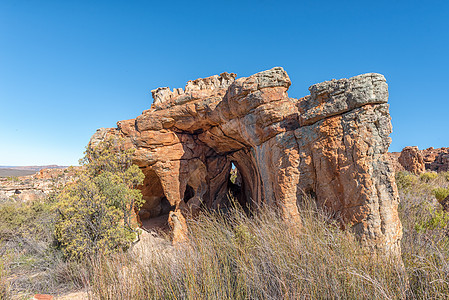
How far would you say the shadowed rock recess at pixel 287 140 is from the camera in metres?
5.09

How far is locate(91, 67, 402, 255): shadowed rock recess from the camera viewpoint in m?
5.09

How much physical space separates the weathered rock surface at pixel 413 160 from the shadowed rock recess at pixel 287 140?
16378 mm

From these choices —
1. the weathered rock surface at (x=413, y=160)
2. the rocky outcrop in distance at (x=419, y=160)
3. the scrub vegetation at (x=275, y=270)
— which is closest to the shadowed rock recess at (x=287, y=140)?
the scrub vegetation at (x=275, y=270)

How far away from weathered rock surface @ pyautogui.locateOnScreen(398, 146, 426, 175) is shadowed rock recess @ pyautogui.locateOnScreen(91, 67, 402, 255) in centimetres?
1638

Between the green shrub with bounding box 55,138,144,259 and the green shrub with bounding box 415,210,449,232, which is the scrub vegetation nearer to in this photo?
the green shrub with bounding box 415,210,449,232

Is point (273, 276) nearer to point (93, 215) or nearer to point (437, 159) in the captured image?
point (93, 215)

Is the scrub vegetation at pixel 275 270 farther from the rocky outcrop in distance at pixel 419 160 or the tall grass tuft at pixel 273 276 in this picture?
the rocky outcrop in distance at pixel 419 160

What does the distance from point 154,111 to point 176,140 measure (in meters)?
1.76

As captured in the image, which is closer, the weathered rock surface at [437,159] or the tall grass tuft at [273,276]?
the tall grass tuft at [273,276]

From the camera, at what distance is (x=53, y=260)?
6898mm

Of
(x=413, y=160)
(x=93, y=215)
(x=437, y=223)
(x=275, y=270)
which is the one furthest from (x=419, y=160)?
(x=93, y=215)

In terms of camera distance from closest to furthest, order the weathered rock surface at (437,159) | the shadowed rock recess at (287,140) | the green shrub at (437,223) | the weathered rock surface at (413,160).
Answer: the green shrub at (437,223), the shadowed rock recess at (287,140), the weathered rock surface at (413,160), the weathered rock surface at (437,159)

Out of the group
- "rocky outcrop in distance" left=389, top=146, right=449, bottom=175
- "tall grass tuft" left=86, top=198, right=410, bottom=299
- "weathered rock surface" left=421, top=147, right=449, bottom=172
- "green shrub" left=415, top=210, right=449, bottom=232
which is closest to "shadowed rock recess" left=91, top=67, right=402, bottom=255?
"green shrub" left=415, top=210, right=449, bottom=232

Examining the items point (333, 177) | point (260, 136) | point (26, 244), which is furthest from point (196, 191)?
point (333, 177)
